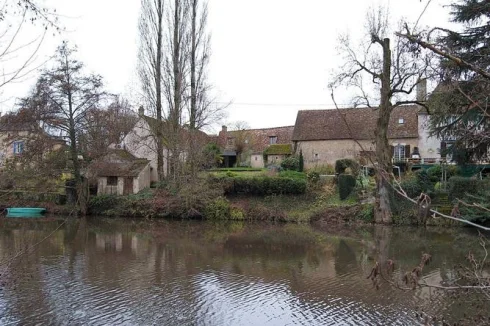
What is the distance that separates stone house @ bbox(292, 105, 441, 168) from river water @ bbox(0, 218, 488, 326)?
1542 cm

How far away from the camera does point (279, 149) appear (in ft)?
146

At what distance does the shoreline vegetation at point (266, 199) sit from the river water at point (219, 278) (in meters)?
4.94

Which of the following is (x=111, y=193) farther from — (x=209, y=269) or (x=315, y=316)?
(x=315, y=316)

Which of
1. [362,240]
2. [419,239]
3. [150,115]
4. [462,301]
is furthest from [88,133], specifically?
[462,301]

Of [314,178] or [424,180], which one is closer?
→ [424,180]

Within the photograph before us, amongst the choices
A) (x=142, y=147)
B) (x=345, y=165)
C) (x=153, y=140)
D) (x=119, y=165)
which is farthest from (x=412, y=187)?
(x=142, y=147)

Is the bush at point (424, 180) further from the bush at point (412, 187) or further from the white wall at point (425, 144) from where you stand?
the white wall at point (425, 144)

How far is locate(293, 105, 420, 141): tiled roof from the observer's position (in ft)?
120

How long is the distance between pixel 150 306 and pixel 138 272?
11.1ft

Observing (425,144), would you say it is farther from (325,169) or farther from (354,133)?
(325,169)

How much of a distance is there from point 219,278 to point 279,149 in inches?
1310

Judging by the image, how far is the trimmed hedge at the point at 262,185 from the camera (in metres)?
28.5

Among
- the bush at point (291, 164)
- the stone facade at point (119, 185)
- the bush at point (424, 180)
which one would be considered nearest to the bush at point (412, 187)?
the bush at point (424, 180)

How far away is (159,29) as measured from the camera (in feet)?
104
